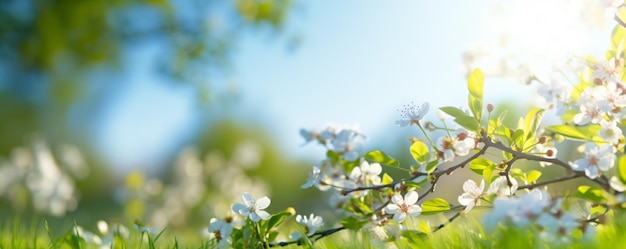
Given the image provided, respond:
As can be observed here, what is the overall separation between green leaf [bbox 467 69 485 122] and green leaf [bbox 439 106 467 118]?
4 centimetres

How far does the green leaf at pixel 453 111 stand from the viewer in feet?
5.93

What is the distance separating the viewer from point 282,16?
9922mm

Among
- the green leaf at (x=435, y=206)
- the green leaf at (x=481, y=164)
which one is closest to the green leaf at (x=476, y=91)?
the green leaf at (x=481, y=164)

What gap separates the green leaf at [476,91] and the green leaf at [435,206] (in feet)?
0.87

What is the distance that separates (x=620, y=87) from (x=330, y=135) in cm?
87

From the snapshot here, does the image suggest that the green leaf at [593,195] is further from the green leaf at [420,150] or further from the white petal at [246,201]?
the white petal at [246,201]

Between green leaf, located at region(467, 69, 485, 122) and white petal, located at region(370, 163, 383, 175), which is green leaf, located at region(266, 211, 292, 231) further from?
green leaf, located at region(467, 69, 485, 122)

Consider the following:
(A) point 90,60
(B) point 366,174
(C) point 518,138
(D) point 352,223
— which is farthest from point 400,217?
(A) point 90,60

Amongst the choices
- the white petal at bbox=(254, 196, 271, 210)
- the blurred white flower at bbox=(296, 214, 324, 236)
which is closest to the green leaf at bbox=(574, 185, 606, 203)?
the blurred white flower at bbox=(296, 214, 324, 236)

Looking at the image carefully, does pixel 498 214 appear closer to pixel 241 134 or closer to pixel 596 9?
pixel 596 9

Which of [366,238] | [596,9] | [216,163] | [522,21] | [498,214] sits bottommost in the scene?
[498,214]

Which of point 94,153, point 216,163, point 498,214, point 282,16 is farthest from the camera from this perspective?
point 94,153

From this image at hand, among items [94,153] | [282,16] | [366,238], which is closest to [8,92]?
[94,153]

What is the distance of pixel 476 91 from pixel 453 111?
85 millimetres
